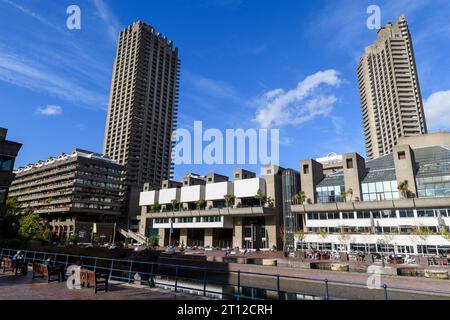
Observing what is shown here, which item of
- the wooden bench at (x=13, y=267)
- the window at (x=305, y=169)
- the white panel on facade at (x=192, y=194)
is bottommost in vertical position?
the wooden bench at (x=13, y=267)

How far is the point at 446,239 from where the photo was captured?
133ft

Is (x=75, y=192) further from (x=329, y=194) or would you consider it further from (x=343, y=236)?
(x=343, y=236)

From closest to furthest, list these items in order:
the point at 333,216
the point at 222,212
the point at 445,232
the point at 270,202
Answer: the point at 445,232, the point at 333,216, the point at 270,202, the point at 222,212

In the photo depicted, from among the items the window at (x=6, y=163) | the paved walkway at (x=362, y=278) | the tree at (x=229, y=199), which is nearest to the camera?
the paved walkway at (x=362, y=278)

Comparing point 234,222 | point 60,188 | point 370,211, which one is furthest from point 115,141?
point 370,211

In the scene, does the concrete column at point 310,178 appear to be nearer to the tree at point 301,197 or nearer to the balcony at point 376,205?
the tree at point 301,197

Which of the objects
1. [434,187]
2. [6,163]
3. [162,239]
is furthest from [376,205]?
[162,239]

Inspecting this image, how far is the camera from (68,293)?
38.0ft

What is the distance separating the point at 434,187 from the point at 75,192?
85.4m

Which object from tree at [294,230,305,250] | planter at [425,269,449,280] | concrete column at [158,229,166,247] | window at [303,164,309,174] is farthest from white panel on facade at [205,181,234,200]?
planter at [425,269,449,280]

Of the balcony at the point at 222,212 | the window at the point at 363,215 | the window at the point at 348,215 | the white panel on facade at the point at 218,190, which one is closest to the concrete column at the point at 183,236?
the balcony at the point at 222,212

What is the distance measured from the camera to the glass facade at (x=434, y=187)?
1784 inches

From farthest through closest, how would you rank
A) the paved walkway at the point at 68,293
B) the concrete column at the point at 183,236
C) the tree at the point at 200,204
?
the concrete column at the point at 183,236 → the tree at the point at 200,204 → the paved walkway at the point at 68,293

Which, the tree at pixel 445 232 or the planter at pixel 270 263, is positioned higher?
the tree at pixel 445 232
